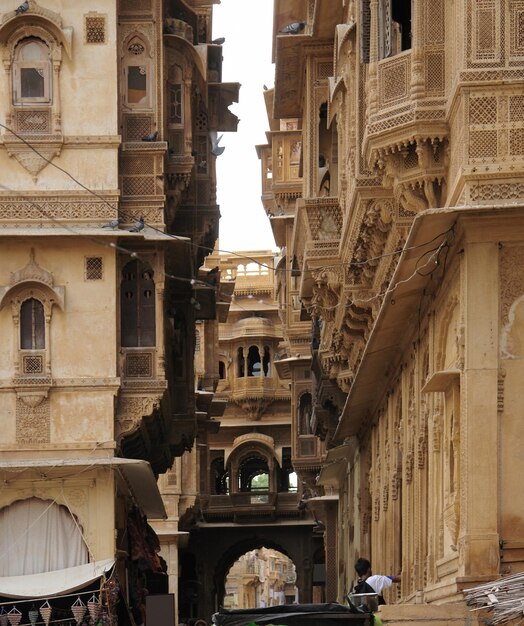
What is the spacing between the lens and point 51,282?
82.7ft

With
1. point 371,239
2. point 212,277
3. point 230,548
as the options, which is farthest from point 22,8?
point 230,548

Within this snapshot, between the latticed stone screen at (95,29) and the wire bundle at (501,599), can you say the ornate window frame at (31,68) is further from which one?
the wire bundle at (501,599)

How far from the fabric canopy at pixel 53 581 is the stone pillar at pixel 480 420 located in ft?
36.1

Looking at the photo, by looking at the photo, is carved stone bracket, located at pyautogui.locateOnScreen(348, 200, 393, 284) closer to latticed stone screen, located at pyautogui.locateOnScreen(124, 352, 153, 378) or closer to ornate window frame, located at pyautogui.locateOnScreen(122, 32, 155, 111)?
latticed stone screen, located at pyautogui.locateOnScreen(124, 352, 153, 378)

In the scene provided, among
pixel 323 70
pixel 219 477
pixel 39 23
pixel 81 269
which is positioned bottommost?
pixel 219 477

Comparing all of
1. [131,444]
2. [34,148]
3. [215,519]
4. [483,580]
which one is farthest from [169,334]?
[215,519]

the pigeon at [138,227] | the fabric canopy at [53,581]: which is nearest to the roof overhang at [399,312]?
the pigeon at [138,227]

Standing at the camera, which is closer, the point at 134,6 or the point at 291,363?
the point at 134,6

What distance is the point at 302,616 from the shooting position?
10.5 m

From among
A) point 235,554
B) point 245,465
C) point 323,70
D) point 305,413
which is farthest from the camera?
point 245,465

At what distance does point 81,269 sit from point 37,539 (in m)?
4.30

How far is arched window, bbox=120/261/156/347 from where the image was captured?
25.7 m

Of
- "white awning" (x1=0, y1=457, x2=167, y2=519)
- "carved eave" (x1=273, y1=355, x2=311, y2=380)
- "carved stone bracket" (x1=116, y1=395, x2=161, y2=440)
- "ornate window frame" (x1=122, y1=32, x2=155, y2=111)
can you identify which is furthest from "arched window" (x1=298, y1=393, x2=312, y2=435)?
"ornate window frame" (x1=122, y1=32, x2=155, y2=111)

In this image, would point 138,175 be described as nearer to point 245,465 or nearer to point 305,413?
point 305,413
